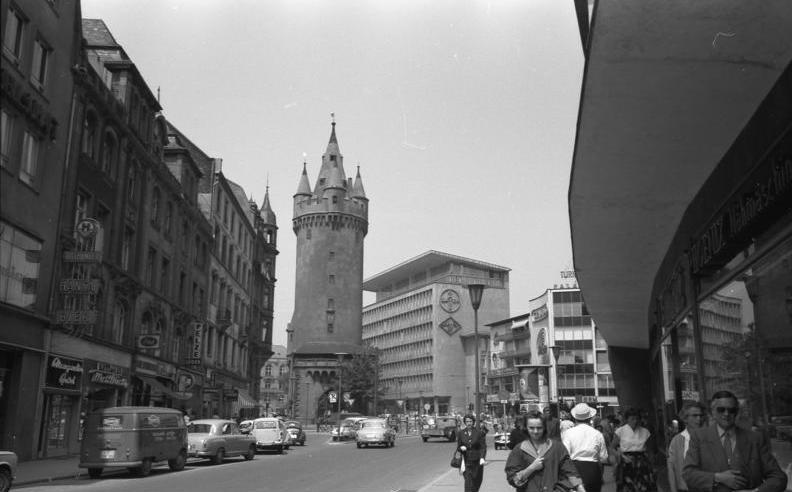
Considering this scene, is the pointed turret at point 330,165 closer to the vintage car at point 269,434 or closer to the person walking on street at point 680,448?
the vintage car at point 269,434

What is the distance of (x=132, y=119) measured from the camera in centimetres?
3288

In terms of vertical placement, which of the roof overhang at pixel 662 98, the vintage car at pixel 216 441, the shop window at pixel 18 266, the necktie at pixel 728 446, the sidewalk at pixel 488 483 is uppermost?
the shop window at pixel 18 266

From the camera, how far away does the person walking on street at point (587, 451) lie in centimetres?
906

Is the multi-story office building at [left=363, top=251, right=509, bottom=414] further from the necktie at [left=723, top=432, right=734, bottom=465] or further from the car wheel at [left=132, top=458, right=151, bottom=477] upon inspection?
the necktie at [left=723, top=432, right=734, bottom=465]

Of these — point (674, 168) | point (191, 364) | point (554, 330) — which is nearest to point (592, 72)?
point (674, 168)

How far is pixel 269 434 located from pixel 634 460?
79.4 ft

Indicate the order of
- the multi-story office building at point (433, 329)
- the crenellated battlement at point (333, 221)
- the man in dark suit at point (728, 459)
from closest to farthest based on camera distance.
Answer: the man in dark suit at point (728, 459), the crenellated battlement at point (333, 221), the multi-story office building at point (433, 329)

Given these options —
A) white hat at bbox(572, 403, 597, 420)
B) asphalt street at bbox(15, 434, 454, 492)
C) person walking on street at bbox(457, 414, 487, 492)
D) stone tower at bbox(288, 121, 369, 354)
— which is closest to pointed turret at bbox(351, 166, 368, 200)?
stone tower at bbox(288, 121, 369, 354)

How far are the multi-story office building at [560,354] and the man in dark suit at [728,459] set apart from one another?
76.7 meters

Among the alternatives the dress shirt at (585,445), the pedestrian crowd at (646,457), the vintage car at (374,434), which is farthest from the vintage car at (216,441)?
the dress shirt at (585,445)

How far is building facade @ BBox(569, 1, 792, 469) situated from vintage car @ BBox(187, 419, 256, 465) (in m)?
17.0

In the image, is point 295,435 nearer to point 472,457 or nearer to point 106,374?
point 106,374

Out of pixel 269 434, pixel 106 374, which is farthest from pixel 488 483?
pixel 106 374

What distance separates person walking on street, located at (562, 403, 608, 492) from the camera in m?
9.06
